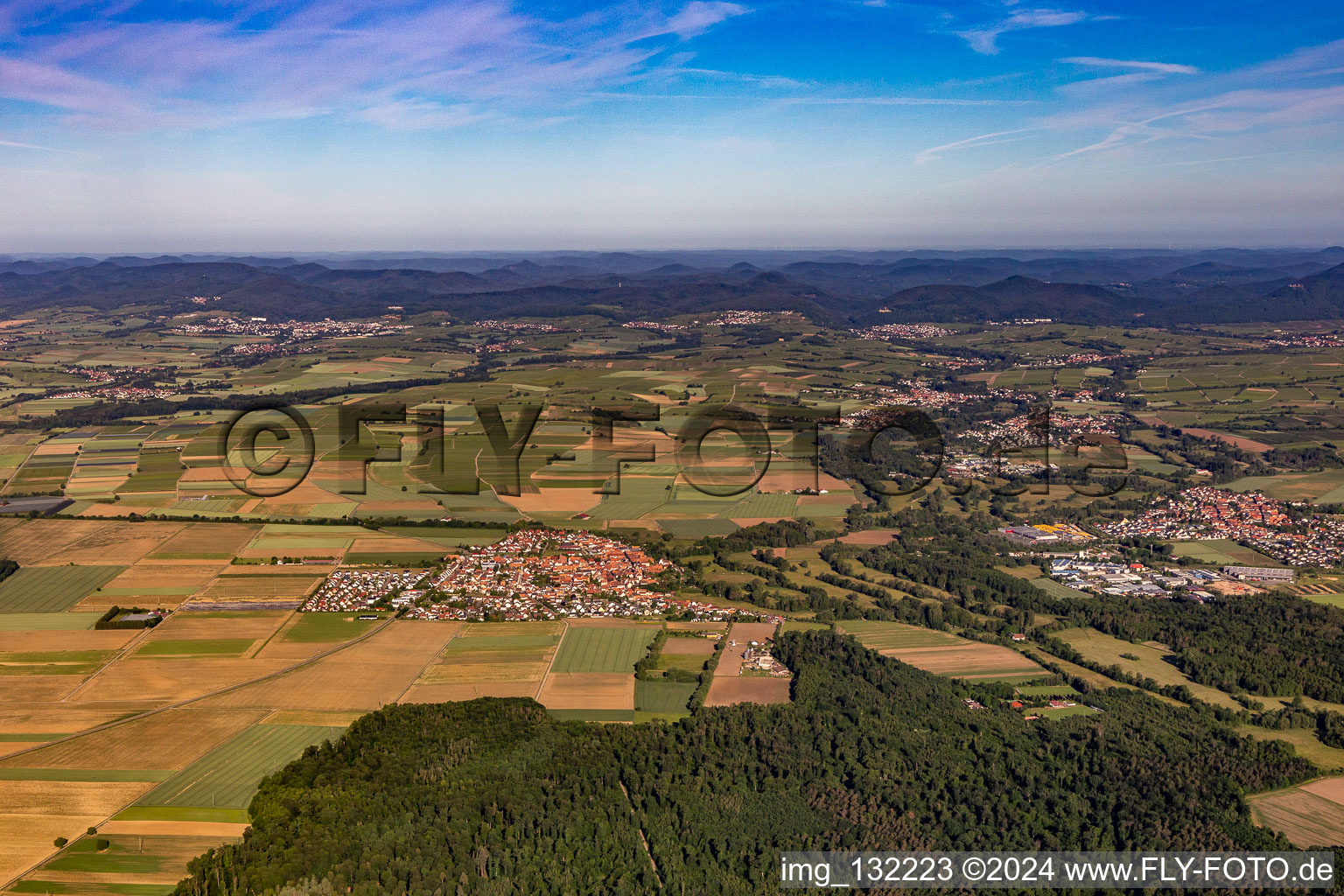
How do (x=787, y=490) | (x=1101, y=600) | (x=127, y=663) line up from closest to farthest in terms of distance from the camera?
(x=127, y=663)
(x=1101, y=600)
(x=787, y=490)

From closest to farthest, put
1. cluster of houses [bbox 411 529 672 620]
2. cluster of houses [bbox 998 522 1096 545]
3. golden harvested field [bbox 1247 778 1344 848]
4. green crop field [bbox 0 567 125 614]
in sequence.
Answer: golden harvested field [bbox 1247 778 1344 848], green crop field [bbox 0 567 125 614], cluster of houses [bbox 411 529 672 620], cluster of houses [bbox 998 522 1096 545]

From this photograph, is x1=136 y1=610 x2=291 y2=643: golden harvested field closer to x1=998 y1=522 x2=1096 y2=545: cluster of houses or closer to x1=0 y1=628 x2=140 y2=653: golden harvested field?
x1=0 y1=628 x2=140 y2=653: golden harvested field

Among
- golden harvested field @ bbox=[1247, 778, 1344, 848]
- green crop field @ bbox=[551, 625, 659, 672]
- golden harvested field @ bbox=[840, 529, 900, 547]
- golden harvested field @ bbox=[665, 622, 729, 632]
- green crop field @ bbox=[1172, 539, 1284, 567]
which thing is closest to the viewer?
golden harvested field @ bbox=[1247, 778, 1344, 848]

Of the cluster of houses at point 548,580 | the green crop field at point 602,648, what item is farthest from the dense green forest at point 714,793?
the cluster of houses at point 548,580

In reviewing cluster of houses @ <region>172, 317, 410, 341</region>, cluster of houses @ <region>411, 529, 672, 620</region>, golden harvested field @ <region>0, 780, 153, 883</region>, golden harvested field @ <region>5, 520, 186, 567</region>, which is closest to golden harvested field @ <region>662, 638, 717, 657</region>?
cluster of houses @ <region>411, 529, 672, 620</region>

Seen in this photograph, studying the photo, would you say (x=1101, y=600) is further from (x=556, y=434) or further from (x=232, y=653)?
(x=556, y=434)

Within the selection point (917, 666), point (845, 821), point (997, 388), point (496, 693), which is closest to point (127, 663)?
point (496, 693)

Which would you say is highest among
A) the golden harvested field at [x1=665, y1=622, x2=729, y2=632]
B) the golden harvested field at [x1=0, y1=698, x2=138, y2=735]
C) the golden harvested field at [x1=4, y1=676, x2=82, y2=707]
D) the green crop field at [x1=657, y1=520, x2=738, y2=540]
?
the green crop field at [x1=657, y1=520, x2=738, y2=540]
